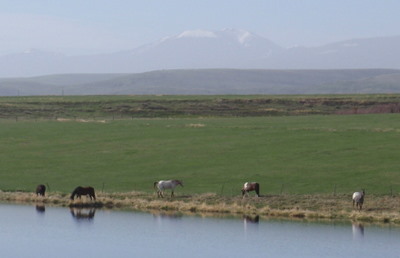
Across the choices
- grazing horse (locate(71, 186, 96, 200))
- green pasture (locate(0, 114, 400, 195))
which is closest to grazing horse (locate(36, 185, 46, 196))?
green pasture (locate(0, 114, 400, 195))

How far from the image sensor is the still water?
128ft

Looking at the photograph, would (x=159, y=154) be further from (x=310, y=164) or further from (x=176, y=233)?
(x=176, y=233)

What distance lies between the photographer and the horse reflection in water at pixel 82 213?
160 feet

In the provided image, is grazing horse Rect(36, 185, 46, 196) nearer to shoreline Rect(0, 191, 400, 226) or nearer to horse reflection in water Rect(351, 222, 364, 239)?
shoreline Rect(0, 191, 400, 226)

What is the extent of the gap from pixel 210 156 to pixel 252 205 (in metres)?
17.9

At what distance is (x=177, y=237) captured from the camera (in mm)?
42844

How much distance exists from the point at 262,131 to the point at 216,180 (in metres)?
25.0

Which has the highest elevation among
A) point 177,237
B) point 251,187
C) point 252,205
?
point 251,187

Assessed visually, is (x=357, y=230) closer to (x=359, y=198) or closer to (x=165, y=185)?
(x=359, y=198)

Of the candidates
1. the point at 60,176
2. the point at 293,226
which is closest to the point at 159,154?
the point at 60,176

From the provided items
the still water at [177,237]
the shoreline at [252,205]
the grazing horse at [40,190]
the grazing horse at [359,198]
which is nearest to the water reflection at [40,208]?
the shoreline at [252,205]

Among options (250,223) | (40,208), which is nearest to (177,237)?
(250,223)

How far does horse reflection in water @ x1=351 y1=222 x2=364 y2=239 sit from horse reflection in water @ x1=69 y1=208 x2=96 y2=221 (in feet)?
47.6

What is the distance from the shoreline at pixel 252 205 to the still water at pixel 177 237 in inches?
57.5
